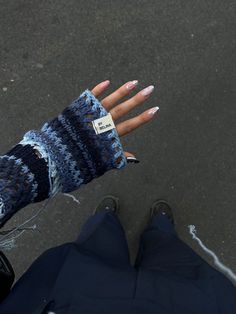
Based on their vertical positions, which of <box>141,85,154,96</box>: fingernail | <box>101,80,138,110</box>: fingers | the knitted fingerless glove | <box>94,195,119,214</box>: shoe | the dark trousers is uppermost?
<box>101,80,138,110</box>: fingers

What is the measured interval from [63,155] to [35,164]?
122 mm

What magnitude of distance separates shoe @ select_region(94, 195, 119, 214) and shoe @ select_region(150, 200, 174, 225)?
9.0 inches

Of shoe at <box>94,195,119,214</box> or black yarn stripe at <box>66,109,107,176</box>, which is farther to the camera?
shoe at <box>94,195,119,214</box>

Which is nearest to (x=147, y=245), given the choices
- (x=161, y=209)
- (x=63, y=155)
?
(x=161, y=209)

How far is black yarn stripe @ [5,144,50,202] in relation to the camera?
1.56 metres

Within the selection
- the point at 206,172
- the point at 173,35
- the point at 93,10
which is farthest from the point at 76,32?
the point at 206,172

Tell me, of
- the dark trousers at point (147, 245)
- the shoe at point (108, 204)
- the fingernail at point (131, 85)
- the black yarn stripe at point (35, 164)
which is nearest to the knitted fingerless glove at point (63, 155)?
the black yarn stripe at point (35, 164)

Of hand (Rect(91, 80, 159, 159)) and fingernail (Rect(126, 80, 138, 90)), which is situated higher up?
fingernail (Rect(126, 80, 138, 90))

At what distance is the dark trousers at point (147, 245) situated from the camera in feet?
6.51

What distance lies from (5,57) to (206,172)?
4.94ft

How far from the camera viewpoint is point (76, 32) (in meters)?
2.68

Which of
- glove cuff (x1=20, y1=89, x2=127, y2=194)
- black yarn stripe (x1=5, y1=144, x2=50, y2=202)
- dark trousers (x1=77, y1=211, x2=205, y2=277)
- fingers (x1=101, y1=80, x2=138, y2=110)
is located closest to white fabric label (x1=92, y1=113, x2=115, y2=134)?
glove cuff (x1=20, y1=89, x2=127, y2=194)

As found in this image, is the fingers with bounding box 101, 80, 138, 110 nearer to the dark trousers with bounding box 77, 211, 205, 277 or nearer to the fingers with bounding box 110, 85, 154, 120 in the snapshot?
the fingers with bounding box 110, 85, 154, 120

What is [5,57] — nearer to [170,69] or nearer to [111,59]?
[111,59]
